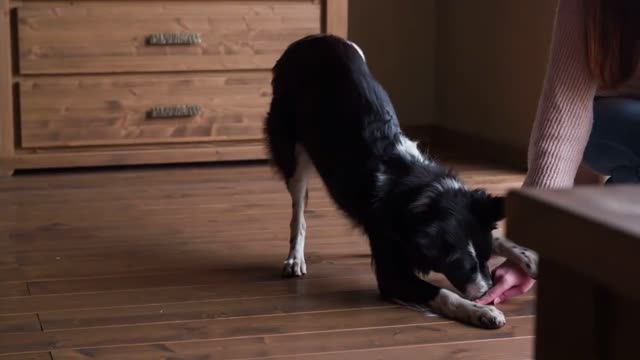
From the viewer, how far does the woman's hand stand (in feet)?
7.22

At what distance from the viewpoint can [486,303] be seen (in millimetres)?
2178

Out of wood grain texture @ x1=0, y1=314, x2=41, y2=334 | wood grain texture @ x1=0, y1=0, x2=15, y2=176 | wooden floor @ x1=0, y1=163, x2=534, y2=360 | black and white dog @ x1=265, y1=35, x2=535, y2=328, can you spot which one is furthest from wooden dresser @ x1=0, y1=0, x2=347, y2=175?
wood grain texture @ x1=0, y1=314, x2=41, y2=334

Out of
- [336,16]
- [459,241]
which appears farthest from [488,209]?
[336,16]

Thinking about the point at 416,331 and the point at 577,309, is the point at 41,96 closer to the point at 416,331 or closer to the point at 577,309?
the point at 416,331

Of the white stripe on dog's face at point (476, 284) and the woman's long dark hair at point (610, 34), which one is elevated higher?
the woman's long dark hair at point (610, 34)

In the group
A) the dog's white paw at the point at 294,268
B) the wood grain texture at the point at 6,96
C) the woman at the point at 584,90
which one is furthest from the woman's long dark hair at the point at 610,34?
the wood grain texture at the point at 6,96

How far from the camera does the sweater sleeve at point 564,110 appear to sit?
64.8 inches

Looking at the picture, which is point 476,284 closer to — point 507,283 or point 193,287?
Result: point 507,283

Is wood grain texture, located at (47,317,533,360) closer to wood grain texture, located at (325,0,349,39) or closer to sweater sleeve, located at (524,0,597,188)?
sweater sleeve, located at (524,0,597,188)

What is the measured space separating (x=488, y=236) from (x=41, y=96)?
82.9 inches

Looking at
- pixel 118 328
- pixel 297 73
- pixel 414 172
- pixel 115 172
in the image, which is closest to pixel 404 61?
pixel 115 172

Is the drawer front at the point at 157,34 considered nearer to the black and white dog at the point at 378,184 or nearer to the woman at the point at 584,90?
the black and white dog at the point at 378,184

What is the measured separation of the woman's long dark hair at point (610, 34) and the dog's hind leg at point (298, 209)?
3.15 feet

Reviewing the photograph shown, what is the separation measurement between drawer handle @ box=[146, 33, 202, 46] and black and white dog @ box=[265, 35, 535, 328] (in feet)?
3.98
